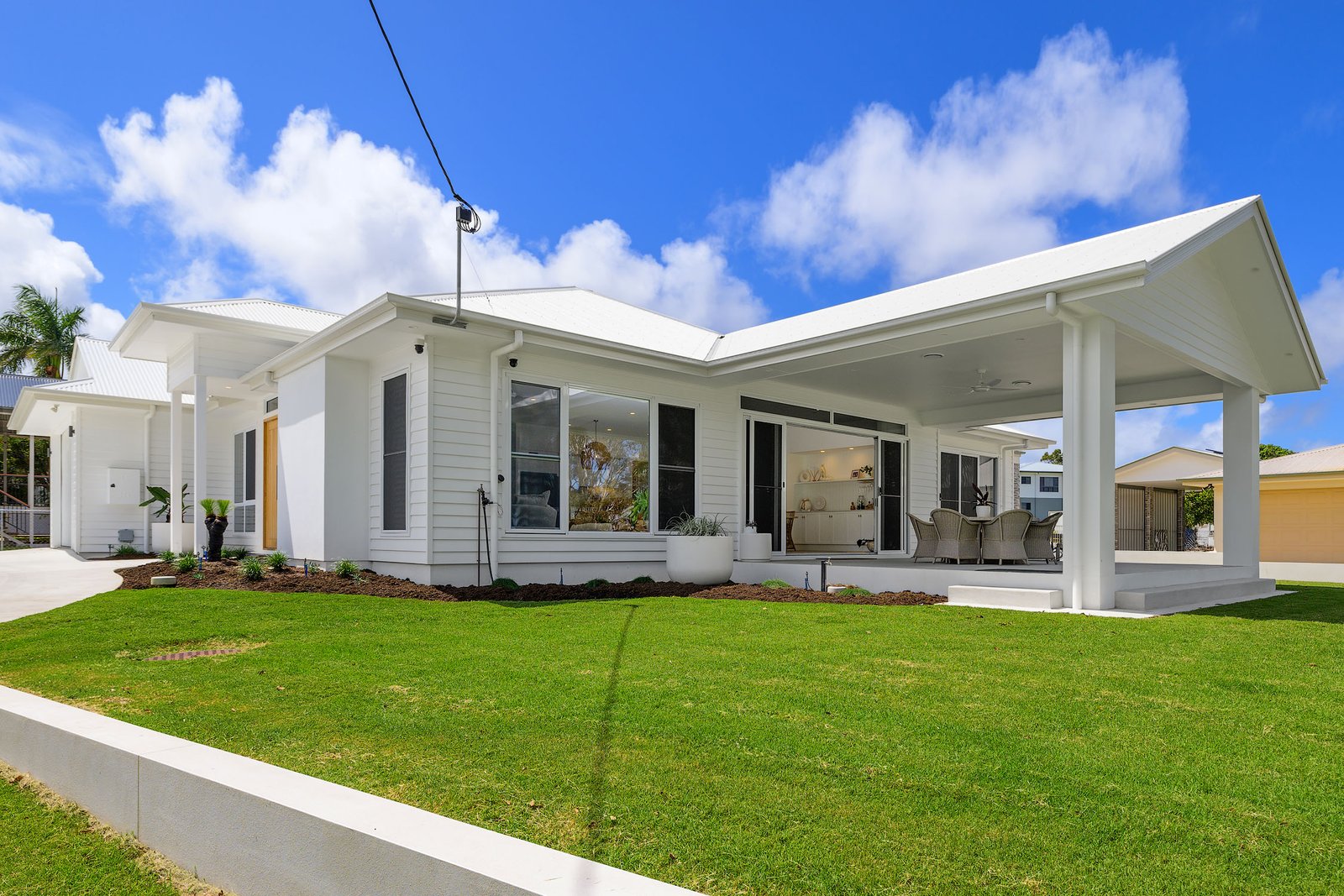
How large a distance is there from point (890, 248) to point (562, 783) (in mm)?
24373

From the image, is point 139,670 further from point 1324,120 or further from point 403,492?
point 1324,120

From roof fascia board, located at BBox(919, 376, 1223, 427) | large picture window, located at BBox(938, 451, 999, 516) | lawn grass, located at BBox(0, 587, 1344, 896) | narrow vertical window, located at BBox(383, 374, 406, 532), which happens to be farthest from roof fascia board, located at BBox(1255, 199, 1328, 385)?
narrow vertical window, located at BBox(383, 374, 406, 532)

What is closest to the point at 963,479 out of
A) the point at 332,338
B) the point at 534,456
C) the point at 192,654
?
the point at 534,456

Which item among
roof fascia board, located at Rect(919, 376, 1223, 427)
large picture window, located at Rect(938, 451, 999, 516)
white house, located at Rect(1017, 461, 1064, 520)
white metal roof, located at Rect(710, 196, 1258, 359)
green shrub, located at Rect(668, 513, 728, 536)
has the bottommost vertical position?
white house, located at Rect(1017, 461, 1064, 520)

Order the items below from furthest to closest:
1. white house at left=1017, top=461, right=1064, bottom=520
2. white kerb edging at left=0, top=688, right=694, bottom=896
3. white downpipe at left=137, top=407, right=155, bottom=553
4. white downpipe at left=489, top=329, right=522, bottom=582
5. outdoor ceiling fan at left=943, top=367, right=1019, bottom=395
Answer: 1. white house at left=1017, top=461, right=1064, bottom=520
2. white downpipe at left=137, top=407, right=155, bottom=553
3. outdoor ceiling fan at left=943, top=367, right=1019, bottom=395
4. white downpipe at left=489, top=329, right=522, bottom=582
5. white kerb edging at left=0, top=688, right=694, bottom=896

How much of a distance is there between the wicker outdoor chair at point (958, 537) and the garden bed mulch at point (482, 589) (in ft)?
5.25

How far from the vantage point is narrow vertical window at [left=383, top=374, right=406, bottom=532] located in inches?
373

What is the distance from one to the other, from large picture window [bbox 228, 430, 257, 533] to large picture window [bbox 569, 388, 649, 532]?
6.06m

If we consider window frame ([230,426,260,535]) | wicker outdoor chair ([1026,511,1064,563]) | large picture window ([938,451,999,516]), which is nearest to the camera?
wicker outdoor chair ([1026,511,1064,563])

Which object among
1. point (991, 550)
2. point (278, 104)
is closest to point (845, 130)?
point (991, 550)

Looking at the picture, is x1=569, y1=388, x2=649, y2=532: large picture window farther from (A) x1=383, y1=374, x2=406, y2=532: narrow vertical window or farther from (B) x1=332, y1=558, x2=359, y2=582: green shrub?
(B) x1=332, y1=558, x2=359, y2=582: green shrub

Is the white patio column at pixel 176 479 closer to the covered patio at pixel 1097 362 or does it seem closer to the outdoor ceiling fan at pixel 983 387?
the covered patio at pixel 1097 362

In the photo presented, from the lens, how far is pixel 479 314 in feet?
28.5

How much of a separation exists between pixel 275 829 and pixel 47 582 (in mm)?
9377
